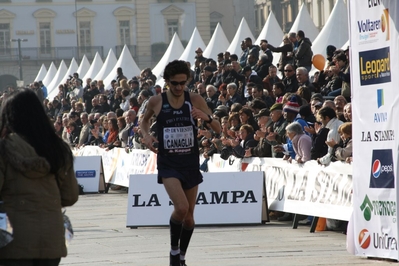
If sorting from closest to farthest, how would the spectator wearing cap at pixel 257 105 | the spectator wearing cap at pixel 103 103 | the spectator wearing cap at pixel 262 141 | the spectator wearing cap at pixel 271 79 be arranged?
the spectator wearing cap at pixel 262 141
the spectator wearing cap at pixel 257 105
the spectator wearing cap at pixel 271 79
the spectator wearing cap at pixel 103 103

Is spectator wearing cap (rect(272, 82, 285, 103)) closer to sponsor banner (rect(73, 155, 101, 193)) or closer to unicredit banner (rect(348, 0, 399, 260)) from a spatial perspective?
sponsor banner (rect(73, 155, 101, 193))

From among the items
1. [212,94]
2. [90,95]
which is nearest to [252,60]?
[212,94]

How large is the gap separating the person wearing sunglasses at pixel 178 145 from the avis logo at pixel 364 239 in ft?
5.63

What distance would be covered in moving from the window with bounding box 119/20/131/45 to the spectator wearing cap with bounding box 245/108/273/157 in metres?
83.9

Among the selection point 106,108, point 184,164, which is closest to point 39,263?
point 184,164

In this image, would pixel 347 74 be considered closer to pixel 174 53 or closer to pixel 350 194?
pixel 350 194

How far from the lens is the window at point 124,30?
98.9 m

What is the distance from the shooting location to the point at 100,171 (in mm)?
23141

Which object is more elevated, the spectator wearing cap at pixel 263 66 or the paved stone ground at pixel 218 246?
the spectator wearing cap at pixel 263 66

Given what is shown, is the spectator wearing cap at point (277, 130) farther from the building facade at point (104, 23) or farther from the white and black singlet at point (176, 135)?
the building facade at point (104, 23)

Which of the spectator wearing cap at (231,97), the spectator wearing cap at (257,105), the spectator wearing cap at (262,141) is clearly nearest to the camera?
the spectator wearing cap at (262,141)

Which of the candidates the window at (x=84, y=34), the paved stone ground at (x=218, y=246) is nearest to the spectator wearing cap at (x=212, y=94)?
the paved stone ground at (x=218, y=246)

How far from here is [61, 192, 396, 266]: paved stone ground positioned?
33.9ft

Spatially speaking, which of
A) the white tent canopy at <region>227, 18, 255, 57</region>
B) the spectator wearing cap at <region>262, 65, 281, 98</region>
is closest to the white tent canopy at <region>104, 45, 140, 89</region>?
the white tent canopy at <region>227, 18, 255, 57</region>
